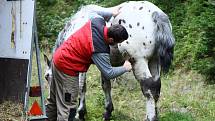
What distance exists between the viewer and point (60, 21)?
53.5ft

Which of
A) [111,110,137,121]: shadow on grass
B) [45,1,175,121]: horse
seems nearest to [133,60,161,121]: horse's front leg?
[45,1,175,121]: horse

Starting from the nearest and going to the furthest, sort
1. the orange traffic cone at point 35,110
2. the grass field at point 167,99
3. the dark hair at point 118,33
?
the dark hair at point 118,33, the orange traffic cone at point 35,110, the grass field at point 167,99

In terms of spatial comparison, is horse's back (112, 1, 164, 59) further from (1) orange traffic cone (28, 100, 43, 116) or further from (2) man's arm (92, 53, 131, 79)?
(1) orange traffic cone (28, 100, 43, 116)

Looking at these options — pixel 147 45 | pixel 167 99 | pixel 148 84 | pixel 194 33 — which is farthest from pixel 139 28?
pixel 194 33

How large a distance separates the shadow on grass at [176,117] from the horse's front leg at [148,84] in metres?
0.64

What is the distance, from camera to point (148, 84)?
23.4 feet

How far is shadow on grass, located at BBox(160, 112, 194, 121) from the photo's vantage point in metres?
7.80

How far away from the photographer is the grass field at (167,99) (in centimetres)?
816

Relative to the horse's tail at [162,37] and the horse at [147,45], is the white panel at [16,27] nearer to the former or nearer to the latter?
the horse at [147,45]

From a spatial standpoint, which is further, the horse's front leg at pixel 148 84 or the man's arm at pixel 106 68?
the horse's front leg at pixel 148 84

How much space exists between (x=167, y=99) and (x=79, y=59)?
3265 mm

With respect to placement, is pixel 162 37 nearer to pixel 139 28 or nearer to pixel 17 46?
pixel 139 28

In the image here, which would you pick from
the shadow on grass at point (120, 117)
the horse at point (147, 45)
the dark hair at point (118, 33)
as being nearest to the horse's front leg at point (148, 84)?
the horse at point (147, 45)

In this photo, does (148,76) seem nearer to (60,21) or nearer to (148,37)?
(148,37)
